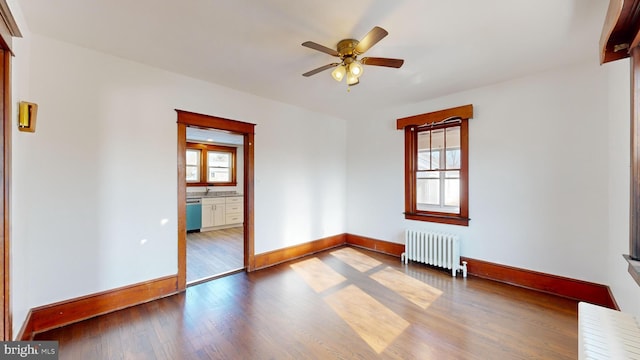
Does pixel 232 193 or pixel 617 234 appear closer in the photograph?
pixel 617 234

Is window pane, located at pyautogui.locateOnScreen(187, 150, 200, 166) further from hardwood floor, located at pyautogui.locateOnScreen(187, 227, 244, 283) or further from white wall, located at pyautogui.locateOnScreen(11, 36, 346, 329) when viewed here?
white wall, located at pyautogui.locateOnScreen(11, 36, 346, 329)

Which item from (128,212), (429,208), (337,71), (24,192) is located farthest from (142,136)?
(429,208)

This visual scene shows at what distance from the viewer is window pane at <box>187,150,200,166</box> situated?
22.3 ft

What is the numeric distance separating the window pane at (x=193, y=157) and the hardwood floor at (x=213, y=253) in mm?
1992

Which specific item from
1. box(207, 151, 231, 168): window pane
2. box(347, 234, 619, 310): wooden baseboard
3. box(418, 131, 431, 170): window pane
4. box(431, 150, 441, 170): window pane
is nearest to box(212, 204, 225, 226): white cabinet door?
box(207, 151, 231, 168): window pane

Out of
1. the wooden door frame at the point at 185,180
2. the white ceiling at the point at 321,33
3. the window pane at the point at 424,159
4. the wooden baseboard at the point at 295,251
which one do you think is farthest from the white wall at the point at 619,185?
the wooden door frame at the point at 185,180

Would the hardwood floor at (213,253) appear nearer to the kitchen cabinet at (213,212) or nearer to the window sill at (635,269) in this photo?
the kitchen cabinet at (213,212)

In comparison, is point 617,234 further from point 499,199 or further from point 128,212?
point 128,212

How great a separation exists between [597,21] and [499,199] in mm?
2002

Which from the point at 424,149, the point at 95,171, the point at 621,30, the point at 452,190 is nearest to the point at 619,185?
the point at 621,30

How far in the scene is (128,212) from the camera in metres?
2.65

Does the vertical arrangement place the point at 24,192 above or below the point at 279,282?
above

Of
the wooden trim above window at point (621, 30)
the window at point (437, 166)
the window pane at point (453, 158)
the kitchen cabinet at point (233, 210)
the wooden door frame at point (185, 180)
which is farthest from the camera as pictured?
the kitchen cabinet at point (233, 210)

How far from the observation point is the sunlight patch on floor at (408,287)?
9.12 ft
